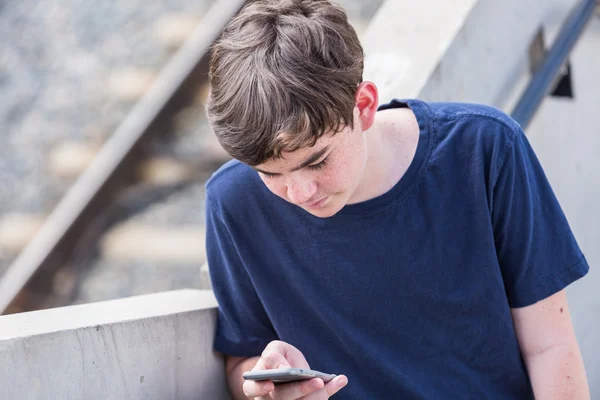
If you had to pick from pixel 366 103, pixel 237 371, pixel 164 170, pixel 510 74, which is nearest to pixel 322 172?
pixel 366 103

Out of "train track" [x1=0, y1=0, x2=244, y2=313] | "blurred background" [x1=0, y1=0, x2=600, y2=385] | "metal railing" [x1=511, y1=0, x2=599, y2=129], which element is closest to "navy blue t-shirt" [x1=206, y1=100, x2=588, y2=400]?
"blurred background" [x1=0, y1=0, x2=600, y2=385]

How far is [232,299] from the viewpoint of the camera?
1788 millimetres

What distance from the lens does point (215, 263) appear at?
1.80 m

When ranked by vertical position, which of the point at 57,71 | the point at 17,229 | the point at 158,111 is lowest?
the point at 17,229

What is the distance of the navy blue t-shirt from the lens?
1613 millimetres

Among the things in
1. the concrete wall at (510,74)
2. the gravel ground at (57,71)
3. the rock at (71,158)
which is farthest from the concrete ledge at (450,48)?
the gravel ground at (57,71)

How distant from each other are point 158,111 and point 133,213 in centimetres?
41

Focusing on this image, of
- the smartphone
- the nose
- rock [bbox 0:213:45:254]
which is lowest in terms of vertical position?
rock [bbox 0:213:45:254]

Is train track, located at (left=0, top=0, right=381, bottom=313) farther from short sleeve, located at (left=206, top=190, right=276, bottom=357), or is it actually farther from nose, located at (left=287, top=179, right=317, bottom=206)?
nose, located at (left=287, top=179, right=317, bottom=206)

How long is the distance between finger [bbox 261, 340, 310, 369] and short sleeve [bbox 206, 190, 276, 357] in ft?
0.69

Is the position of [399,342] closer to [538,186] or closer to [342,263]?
[342,263]

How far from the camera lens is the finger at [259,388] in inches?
57.4

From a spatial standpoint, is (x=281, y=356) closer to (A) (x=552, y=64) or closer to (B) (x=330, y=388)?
(B) (x=330, y=388)

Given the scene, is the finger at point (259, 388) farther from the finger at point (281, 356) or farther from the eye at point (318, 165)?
the eye at point (318, 165)
